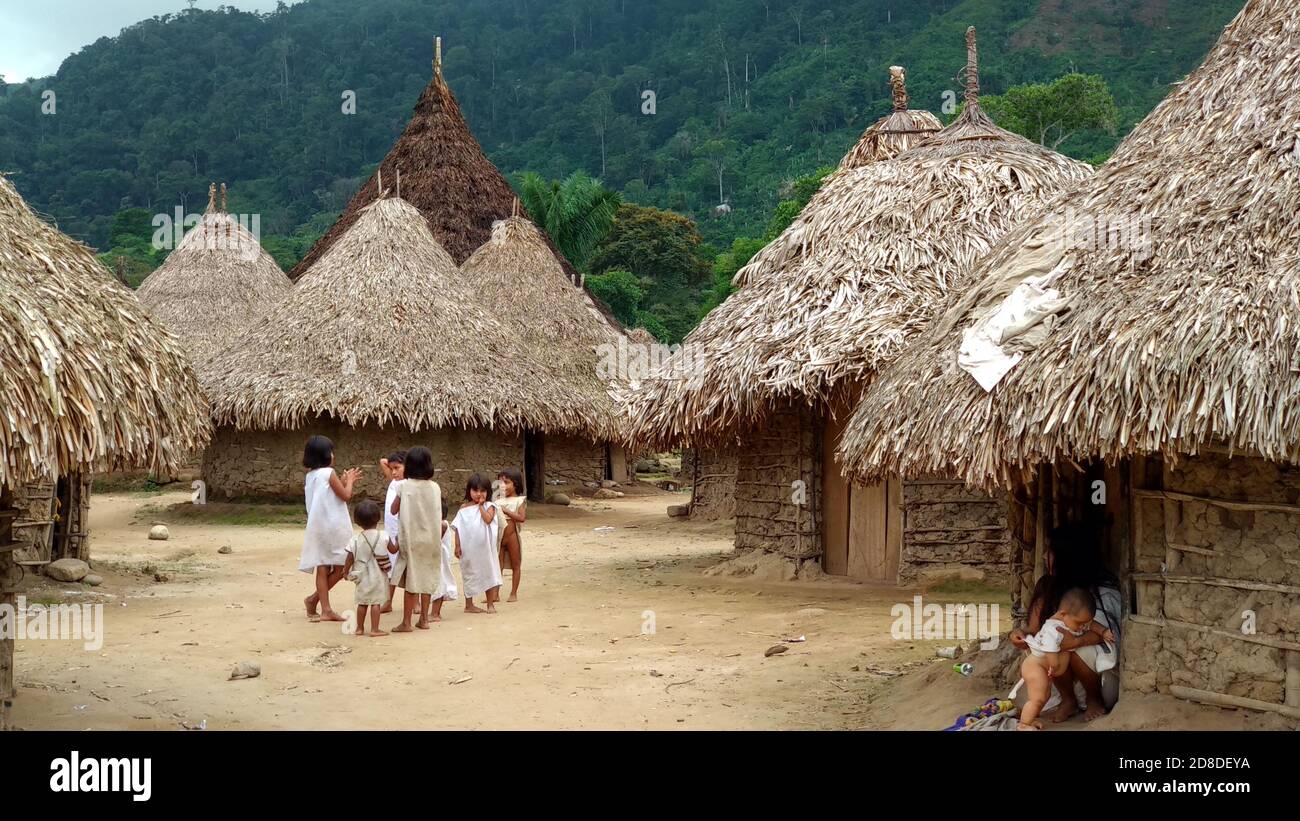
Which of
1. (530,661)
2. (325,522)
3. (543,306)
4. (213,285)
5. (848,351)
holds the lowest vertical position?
(530,661)

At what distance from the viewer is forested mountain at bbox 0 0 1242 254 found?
4325cm

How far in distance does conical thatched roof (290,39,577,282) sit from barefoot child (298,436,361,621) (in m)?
15.2

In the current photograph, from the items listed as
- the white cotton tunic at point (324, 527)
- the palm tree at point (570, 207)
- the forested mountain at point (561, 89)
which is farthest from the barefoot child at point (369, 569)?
the forested mountain at point (561, 89)

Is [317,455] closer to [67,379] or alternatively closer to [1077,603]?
[67,379]

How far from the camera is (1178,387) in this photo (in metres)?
5.44

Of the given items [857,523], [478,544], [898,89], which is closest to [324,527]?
[478,544]

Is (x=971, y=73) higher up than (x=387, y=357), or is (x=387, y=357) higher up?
(x=971, y=73)

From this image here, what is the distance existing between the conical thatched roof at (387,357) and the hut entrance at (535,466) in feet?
4.36

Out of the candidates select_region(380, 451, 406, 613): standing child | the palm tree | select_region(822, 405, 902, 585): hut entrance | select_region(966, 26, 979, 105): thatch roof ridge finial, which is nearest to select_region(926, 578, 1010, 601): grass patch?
select_region(822, 405, 902, 585): hut entrance

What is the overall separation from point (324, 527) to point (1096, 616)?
18.4ft

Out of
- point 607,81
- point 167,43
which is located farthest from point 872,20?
point 167,43

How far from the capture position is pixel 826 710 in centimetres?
697

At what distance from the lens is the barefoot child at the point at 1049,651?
581 cm

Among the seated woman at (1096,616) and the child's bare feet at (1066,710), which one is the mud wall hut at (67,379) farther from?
the child's bare feet at (1066,710)
